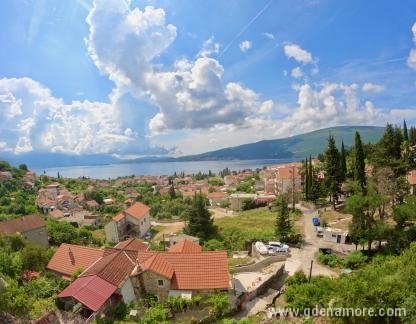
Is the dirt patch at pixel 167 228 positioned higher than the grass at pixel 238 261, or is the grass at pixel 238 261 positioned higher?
the grass at pixel 238 261

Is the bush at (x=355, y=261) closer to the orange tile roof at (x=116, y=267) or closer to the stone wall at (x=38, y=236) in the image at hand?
the orange tile roof at (x=116, y=267)

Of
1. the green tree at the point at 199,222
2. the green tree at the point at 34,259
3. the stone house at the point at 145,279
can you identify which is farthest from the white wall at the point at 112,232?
the stone house at the point at 145,279

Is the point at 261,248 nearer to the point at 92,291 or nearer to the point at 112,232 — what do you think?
the point at 92,291

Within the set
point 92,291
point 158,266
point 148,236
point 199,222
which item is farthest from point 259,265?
point 148,236

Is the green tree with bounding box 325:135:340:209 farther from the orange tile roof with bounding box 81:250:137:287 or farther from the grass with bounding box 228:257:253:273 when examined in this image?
the orange tile roof with bounding box 81:250:137:287

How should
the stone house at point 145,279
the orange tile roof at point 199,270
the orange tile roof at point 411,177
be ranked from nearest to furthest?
the stone house at point 145,279
the orange tile roof at point 199,270
the orange tile roof at point 411,177

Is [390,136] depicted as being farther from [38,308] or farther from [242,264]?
[38,308]
